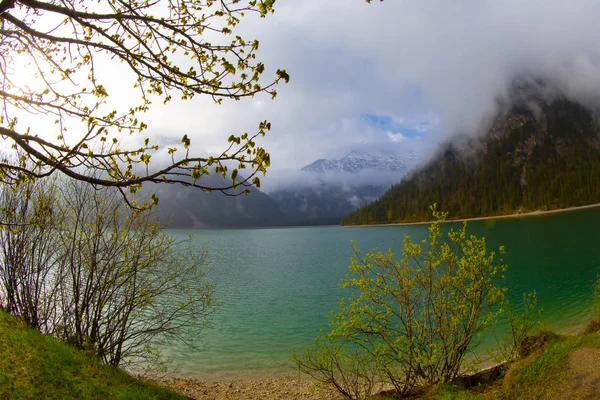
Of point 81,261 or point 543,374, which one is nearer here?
point 543,374

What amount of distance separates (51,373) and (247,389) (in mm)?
9331

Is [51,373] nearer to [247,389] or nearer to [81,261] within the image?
[81,261]

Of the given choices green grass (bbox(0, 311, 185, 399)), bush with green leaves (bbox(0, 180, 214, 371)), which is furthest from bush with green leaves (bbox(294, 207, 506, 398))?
bush with green leaves (bbox(0, 180, 214, 371))

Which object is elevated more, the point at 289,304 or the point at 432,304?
the point at 432,304

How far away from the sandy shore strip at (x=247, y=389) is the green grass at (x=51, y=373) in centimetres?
526

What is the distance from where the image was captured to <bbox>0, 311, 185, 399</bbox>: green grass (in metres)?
8.26

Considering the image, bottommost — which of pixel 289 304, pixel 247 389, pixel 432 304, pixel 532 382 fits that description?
pixel 289 304

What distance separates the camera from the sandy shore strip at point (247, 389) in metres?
15.2

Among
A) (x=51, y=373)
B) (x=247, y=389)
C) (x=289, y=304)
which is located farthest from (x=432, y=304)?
(x=289, y=304)

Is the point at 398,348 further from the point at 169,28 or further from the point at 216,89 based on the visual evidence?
the point at 169,28

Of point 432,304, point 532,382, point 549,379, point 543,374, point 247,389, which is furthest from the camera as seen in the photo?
point 247,389

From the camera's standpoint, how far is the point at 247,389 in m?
16.2

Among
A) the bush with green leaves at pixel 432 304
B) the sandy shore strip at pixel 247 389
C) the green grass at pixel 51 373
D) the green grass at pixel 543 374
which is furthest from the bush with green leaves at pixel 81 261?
the green grass at pixel 543 374

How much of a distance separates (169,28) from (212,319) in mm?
25391
